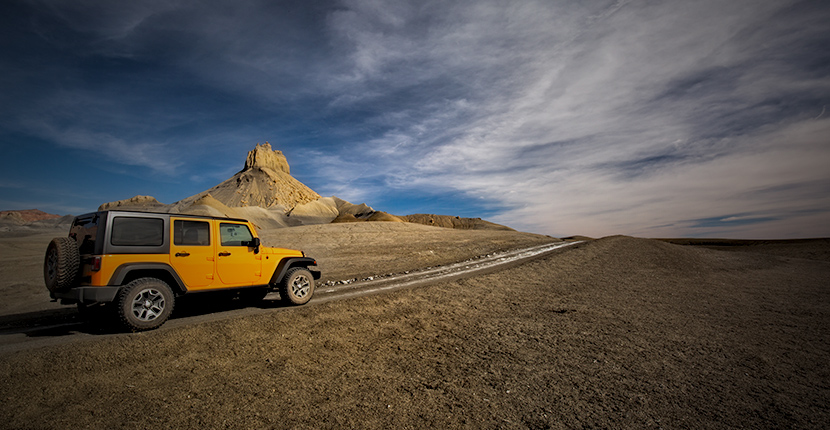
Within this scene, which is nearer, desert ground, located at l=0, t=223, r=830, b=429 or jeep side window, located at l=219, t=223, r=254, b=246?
desert ground, located at l=0, t=223, r=830, b=429

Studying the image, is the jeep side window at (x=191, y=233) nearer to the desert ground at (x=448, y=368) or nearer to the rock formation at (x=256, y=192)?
the desert ground at (x=448, y=368)

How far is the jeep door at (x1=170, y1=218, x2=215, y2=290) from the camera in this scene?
735 cm

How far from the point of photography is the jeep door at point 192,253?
289 inches

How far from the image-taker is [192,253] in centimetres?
754

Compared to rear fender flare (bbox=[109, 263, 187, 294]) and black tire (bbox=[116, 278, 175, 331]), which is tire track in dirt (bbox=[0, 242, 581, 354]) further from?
rear fender flare (bbox=[109, 263, 187, 294])

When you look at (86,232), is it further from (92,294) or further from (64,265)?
(92,294)

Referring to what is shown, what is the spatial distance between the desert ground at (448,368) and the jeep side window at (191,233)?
1.84 meters

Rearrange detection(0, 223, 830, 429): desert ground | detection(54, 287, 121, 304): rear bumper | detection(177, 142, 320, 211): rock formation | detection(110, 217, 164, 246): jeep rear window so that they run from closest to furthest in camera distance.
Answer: detection(0, 223, 830, 429): desert ground → detection(54, 287, 121, 304): rear bumper → detection(110, 217, 164, 246): jeep rear window → detection(177, 142, 320, 211): rock formation

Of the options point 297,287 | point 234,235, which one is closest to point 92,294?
point 234,235

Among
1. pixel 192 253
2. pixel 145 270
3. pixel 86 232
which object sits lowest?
pixel 145 270

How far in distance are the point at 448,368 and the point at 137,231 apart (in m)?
6.84

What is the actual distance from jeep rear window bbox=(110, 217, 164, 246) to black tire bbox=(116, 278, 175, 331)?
0.81 metres

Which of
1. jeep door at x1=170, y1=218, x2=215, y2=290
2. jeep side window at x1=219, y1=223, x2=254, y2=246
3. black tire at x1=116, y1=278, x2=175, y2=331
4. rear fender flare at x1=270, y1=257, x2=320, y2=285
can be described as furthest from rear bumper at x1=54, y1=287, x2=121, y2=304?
rear fender flare at x1=270, y1=257, x2=320, y2=285

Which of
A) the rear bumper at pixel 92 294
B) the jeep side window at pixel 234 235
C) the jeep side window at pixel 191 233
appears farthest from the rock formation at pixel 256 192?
the rear bumper at pixel 92 294
